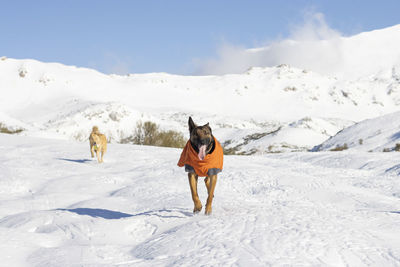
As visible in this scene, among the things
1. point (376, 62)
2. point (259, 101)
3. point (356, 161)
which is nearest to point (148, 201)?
point (356, 161)

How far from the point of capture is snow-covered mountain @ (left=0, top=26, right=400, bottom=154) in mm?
44625

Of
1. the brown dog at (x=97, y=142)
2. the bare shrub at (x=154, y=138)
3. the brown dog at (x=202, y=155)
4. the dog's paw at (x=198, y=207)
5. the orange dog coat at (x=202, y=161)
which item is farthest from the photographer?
the bare shrub at (x=154, y=138)

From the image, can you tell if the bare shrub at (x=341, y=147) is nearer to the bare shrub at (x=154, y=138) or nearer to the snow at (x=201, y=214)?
the snow at (x=201, y=214)

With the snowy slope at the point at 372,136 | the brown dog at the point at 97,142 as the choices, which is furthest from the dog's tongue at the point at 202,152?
the snowy slope at the point at 372,136

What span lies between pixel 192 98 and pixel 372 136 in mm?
59944

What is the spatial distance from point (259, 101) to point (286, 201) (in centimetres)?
7621

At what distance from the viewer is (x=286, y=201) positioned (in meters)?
6.49

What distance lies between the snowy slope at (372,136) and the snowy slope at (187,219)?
8.22m

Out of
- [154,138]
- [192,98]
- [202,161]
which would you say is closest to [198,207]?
[202,161]

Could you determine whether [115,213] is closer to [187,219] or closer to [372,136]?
[187,219]

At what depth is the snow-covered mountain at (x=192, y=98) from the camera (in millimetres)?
44625

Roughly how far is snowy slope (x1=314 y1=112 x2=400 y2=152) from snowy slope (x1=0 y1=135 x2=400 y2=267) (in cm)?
822

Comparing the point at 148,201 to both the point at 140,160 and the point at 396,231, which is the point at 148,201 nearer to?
the point at 396,231

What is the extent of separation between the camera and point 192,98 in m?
78.1
